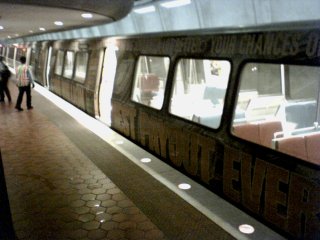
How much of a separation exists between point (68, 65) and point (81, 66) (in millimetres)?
1564

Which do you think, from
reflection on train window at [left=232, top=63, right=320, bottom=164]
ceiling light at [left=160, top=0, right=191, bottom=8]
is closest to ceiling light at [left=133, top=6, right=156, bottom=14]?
ceiling light at [left=160, top=0, right=191, bottom=8]

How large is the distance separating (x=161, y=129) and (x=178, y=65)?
43.5 inches

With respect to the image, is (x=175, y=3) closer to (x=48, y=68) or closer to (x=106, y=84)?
(x=48, y=68)

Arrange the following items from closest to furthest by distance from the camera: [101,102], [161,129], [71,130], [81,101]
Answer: [161,129], [71,130], [101,102], [81,101]

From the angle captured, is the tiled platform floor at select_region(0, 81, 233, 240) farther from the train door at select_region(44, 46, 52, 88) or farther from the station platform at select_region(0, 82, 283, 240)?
the train door at select_region(44, 46, 52, 88)

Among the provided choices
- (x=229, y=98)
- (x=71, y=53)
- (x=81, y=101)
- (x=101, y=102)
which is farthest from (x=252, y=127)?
(x=71, y=53)

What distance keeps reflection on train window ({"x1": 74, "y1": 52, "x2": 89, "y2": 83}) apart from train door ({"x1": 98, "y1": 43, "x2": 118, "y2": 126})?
118cm

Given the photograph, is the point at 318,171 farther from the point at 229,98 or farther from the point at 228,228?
the point at 229,98

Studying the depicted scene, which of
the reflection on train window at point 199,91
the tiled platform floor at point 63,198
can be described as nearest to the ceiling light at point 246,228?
the tiled platform floor at point 63,198

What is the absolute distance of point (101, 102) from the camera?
8.87 meters

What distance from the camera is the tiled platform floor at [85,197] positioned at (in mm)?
3508

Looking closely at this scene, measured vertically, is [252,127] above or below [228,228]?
above

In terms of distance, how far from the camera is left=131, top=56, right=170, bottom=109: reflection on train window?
596 cm

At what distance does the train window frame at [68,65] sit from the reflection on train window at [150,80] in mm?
4673
